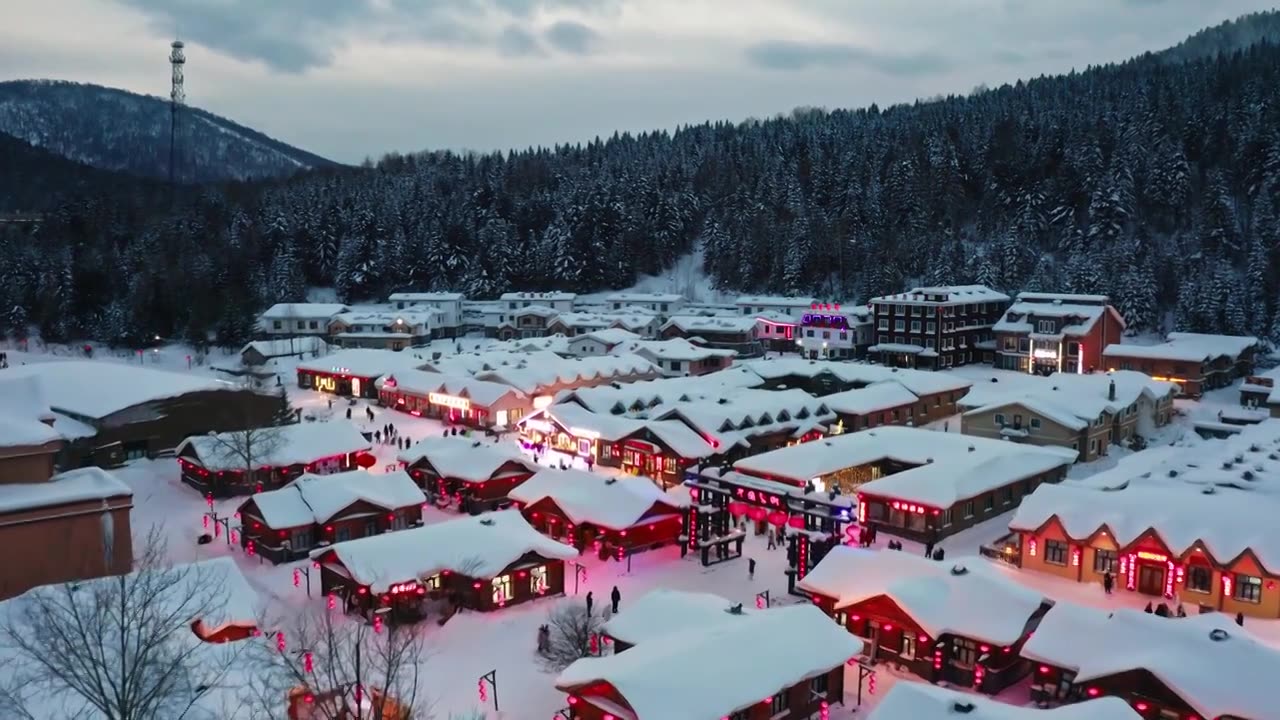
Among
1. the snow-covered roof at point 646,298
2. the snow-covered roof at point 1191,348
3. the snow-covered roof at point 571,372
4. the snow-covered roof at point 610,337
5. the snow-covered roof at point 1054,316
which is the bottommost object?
the snow-covered roof at point 571,372

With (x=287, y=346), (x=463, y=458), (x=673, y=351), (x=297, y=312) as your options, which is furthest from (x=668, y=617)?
(x=297, y=312)

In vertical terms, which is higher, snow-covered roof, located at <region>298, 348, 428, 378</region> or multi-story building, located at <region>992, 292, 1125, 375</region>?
multi-story building, located at <region>992, 292, 1125, 375</region>

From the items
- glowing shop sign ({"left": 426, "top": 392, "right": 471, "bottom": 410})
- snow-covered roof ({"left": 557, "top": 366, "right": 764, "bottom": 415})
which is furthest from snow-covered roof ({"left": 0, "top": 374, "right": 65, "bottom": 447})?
snow-covered roof ({"left": 557, "top": 366, "right": 764, "bottom": 415})

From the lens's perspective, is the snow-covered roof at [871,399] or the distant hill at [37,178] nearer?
the snow-covered roof at [871,399]

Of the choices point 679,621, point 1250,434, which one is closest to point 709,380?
point 1250,434

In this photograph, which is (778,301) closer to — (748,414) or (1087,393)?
(1087,393)

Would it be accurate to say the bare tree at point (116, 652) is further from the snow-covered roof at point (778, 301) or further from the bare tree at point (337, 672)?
the snow-covered roof at point (778, 301)

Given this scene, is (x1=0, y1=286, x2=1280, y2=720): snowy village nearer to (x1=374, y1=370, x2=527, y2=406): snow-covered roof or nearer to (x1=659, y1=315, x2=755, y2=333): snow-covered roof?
(x1=374, y1=370, x2=527, y2=406): snow-covered roof

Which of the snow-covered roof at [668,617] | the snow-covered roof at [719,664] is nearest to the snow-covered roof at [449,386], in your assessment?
the snow-covered roof at [668,617]
